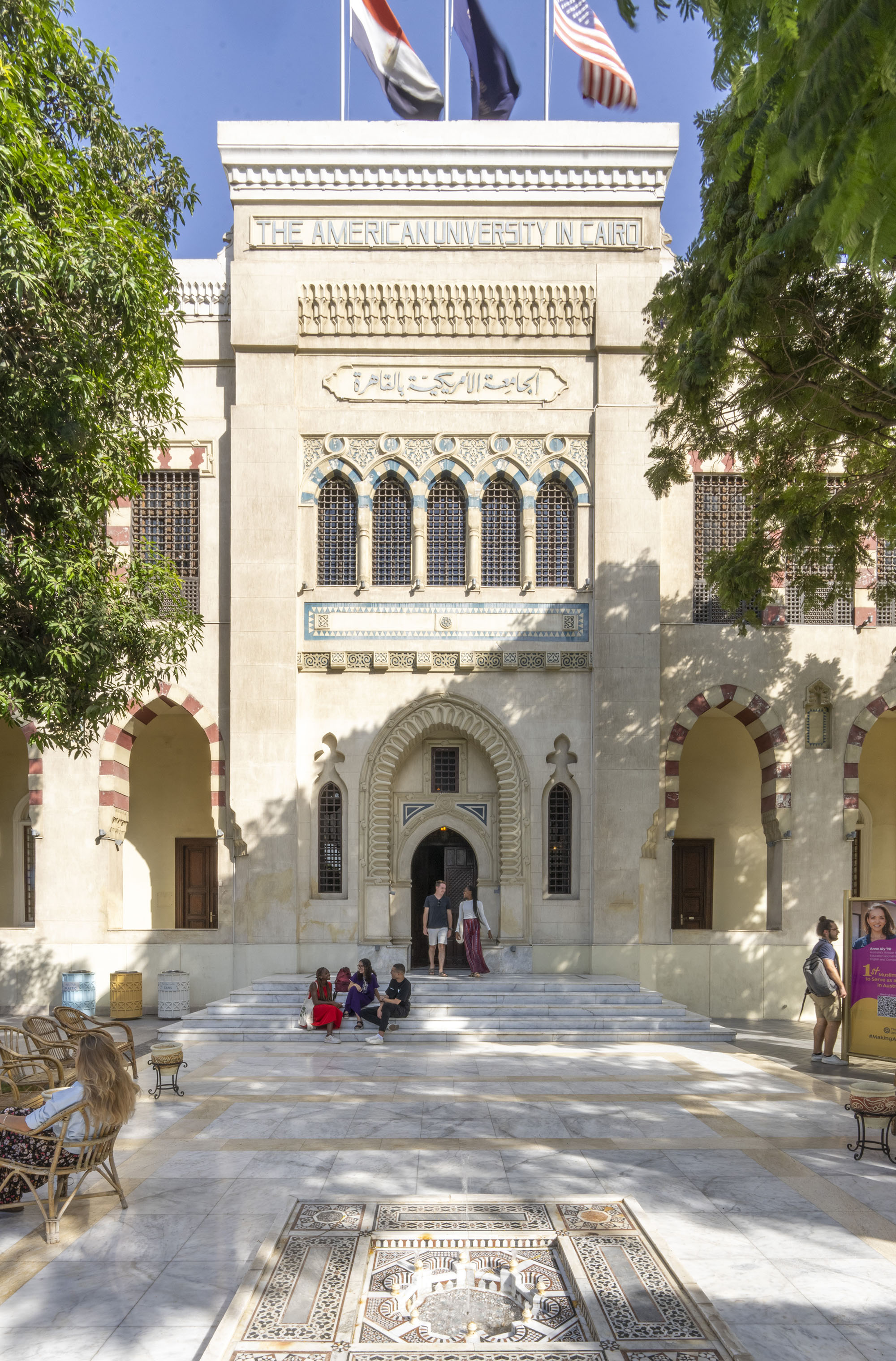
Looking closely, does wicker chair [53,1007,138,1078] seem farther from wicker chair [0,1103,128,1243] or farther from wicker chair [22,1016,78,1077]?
wicker chair [0,1103,128,1243]

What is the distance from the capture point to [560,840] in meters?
16.7

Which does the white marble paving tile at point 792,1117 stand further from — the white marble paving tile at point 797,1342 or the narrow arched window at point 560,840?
the narrow arched window at point 560,840

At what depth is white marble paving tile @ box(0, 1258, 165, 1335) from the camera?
5344 millimetres

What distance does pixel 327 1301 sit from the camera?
17.7ft

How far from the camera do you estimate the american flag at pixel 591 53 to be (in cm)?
1645

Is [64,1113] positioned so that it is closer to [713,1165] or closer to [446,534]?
[713,1165]

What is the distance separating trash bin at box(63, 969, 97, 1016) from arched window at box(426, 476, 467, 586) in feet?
28.9

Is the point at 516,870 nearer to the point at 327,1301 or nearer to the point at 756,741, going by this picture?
the point at 756,741

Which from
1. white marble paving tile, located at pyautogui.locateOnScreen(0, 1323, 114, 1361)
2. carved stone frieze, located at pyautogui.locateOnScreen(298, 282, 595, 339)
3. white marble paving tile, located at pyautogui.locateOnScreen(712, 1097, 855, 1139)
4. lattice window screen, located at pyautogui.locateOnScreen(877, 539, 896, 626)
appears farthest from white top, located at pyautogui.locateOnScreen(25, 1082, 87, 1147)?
lattice window screen, located at pyautogui.locateOnScreen(877, 539, 896, 626)

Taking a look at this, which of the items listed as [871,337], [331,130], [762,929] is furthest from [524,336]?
[762,929]

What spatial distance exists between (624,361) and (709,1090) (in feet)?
39.2

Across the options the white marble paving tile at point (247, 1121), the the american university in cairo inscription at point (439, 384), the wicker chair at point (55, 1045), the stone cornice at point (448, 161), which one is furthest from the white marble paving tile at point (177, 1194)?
the stone cornice at point (448, 161)

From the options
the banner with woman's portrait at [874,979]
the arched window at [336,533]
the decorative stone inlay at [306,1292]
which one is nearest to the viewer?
the decorative stone inlay at [306,1292]

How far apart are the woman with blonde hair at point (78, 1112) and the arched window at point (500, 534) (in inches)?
457
